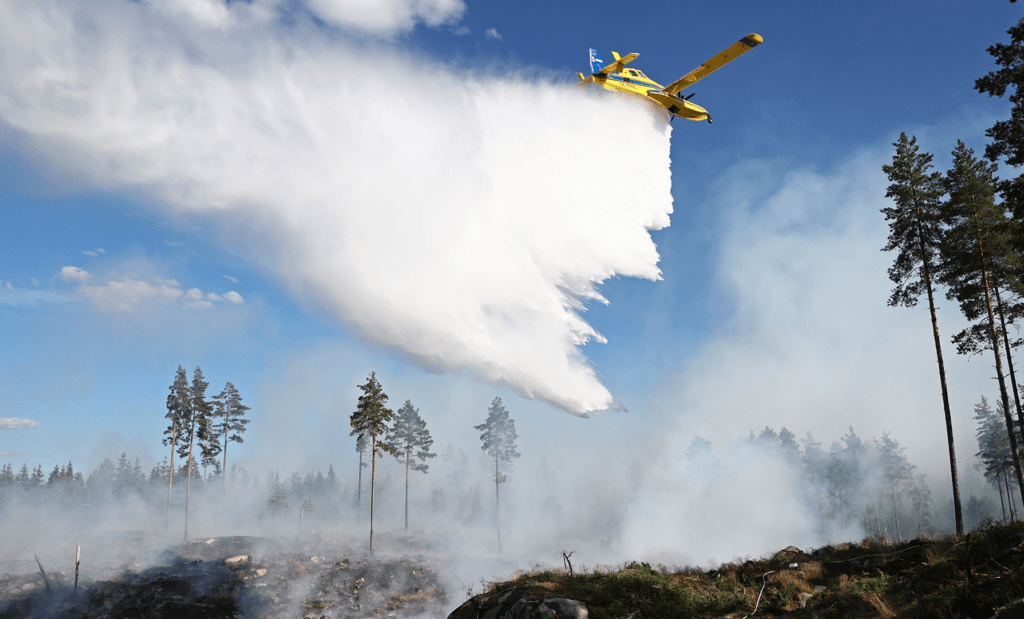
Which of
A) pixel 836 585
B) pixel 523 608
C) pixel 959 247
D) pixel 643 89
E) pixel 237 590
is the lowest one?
pixel 237 590

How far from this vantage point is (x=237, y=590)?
3172cm

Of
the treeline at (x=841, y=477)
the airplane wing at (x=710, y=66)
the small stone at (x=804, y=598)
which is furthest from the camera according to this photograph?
the treeline at (x=841, y=477)

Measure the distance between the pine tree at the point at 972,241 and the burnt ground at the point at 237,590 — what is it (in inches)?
1192

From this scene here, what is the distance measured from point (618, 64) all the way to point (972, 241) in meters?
18.7

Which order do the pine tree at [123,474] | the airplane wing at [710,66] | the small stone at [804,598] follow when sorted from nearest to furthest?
1. the small stone at [804,598]
2. the airplane wing at [710,66]
3. the pine tree at [123,474]

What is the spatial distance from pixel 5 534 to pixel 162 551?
27.9 m

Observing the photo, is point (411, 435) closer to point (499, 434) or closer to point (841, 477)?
point (499, 434)

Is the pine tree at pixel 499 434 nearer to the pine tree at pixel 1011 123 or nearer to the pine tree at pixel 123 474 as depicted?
the pine tree at pixel 1011 123

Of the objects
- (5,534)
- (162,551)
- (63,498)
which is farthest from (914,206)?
(63,498)

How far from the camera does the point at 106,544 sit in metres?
45.4

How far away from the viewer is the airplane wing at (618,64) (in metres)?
28.0

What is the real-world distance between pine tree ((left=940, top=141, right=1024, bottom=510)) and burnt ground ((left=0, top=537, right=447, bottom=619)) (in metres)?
30.3

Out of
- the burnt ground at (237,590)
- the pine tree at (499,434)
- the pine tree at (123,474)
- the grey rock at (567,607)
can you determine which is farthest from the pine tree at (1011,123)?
the pine tree at (123,474)

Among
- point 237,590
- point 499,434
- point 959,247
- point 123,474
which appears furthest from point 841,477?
point 123,474
